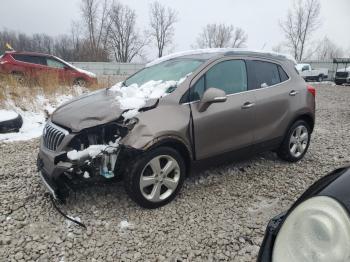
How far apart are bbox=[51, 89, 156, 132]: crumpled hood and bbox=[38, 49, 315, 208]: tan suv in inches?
0.4

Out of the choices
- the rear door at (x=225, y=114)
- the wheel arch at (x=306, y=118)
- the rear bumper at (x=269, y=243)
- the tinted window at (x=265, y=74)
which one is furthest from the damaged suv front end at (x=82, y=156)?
the wheel arch at (x=306, y=118)

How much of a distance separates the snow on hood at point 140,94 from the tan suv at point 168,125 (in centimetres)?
1

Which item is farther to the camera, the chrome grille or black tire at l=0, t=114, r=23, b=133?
black tire at l=0, t=114, r=23, b=133

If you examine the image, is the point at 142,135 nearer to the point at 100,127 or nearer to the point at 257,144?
the point at 100,127

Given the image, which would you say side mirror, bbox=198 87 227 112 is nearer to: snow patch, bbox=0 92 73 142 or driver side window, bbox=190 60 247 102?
driver side window, bbox=190 60 247 102

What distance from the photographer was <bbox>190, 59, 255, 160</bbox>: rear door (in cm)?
329

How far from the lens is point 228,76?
11.9ft

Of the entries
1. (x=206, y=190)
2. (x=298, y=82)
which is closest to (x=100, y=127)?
(x=206, y=190)

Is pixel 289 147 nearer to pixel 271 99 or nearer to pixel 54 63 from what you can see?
pixel 271 99

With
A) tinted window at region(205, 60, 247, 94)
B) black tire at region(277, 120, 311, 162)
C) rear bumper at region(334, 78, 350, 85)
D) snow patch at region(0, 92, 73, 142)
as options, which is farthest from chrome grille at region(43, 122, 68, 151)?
rear bumper at region(334, 78, 350, 85)

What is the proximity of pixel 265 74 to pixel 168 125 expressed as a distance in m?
1.83

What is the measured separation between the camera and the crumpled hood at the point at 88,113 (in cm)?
291

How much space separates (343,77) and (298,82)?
844 inches

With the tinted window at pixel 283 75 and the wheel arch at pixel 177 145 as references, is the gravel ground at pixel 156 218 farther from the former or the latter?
the tinted window at pixel 283 75
